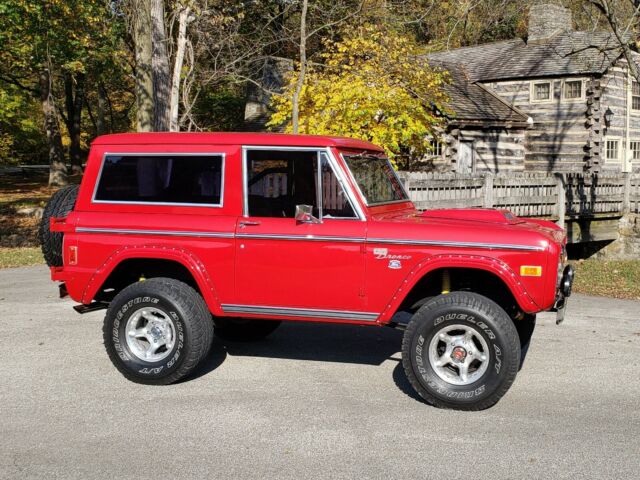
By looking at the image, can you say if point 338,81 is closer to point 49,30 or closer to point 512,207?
point 512,207

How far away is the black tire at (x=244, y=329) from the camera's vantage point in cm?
824

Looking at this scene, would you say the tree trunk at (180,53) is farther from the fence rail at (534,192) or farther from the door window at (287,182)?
the door window at (287,182)

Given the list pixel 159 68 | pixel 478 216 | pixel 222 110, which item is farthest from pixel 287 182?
pixel 222 110

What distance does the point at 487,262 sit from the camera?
5.85 metres

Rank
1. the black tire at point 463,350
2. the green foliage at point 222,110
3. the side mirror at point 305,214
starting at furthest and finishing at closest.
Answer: the green foliage at point 222,110
the side mirror at point 305,214
the black tire at point 463,350

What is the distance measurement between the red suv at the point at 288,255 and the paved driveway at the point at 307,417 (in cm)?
45

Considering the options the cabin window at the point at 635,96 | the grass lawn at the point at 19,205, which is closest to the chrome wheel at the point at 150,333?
the grass lawn at the point at 19,205

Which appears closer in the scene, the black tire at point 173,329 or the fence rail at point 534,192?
the black tire at point 173,329

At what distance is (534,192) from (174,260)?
12.4 meters

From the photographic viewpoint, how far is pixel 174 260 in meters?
6.58

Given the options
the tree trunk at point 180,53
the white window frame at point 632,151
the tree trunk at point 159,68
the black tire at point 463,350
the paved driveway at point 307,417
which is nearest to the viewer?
the paved driveway at point 307,417

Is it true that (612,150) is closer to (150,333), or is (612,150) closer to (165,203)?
(165,203)

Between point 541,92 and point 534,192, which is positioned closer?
point 534,192

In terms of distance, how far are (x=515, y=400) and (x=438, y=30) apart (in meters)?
38.3
